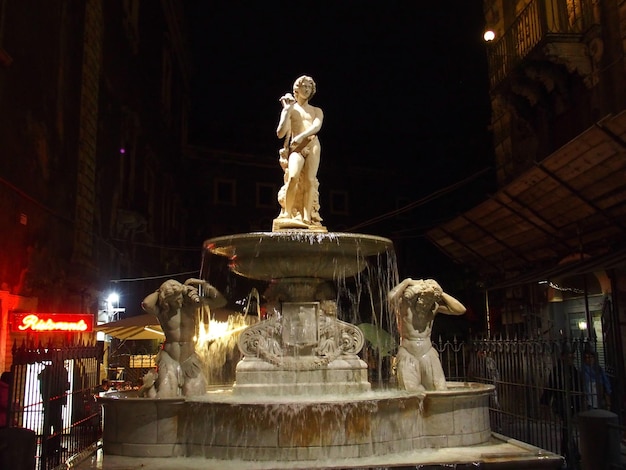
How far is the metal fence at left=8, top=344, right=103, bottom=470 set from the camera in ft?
22.4

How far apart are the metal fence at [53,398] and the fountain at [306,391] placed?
972 mm

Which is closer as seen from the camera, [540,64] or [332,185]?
[540,64]

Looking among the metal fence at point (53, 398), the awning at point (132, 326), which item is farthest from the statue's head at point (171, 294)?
the awning at point (132, 326)

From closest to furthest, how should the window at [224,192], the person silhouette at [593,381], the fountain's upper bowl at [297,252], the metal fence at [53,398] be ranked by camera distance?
the metal fence at [53,398] → the fountain's upper bowl at [297,252] → the person silhouette at [593,381] → the window at [224,192]

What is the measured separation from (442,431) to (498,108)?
13.4 metres

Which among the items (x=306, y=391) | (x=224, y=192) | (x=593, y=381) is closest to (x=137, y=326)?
(x=306, y=391)

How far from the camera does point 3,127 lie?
34.4 ft

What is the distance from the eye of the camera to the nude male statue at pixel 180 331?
7.16 meters

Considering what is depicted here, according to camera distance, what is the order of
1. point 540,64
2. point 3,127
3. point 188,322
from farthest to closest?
1. point 540,64
2. point 3,127
3. point 188,322

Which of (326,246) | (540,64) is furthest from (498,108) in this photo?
(326,246)

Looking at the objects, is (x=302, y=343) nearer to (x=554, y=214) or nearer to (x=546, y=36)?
(x=554, y=214)

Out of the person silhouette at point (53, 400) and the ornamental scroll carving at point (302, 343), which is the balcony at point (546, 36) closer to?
the ornamental scroll carving at point (302, 343)

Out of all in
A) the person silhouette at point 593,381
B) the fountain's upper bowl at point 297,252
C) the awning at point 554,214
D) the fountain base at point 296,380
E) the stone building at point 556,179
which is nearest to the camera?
the fountain base at point 296,380

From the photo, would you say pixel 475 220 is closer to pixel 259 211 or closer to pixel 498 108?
pixel 498 108
